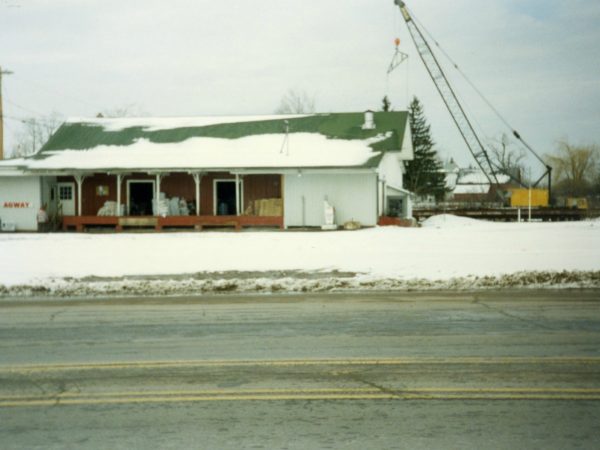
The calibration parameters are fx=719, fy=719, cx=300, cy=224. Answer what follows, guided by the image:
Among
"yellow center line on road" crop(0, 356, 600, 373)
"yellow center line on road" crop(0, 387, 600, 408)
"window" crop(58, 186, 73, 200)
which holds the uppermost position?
"window" crop(58, 186, 73, 200)

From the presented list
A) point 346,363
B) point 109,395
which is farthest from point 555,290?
point 109,395

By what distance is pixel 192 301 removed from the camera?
14500 mm

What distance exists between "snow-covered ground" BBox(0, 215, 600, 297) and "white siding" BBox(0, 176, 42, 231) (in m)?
5.30

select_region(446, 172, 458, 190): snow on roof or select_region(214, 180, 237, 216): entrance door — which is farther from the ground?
select_region(446, 172, 458, 190): snow on roof

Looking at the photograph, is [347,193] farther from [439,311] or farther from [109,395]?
[109,395]

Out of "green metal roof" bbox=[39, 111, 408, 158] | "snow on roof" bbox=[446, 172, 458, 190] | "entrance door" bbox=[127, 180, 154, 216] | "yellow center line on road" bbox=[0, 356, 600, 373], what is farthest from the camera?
"snow on roof" bbox=[446, 172, 458, 190]

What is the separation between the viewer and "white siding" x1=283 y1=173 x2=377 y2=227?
114 feet

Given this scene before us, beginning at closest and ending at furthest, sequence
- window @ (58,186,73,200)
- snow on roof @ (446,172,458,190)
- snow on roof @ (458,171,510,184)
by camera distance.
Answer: window @ (58,186,73,200), snow on roof @ (458,171,510,184), snow on roof @ (446,172,458,190)

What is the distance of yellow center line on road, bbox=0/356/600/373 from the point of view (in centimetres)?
816

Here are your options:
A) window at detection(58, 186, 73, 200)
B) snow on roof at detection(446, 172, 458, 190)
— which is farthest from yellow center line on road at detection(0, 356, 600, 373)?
snow on roof at detection(446, 172, 458, 190)

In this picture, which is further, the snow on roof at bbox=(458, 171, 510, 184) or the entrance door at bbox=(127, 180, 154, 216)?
the snow on roof at bbox=(458, 171, 510, 184)

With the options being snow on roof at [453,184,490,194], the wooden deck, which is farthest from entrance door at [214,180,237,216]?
snow on roof at [453,184,490,194]

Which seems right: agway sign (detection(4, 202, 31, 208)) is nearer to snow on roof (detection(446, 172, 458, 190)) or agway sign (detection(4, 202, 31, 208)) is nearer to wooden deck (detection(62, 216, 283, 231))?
wooden deck (detection(62, 216, 283, 231))

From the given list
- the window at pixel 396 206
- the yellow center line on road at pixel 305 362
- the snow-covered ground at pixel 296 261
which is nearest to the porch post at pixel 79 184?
the snow-covered ground at pixel 296 261
